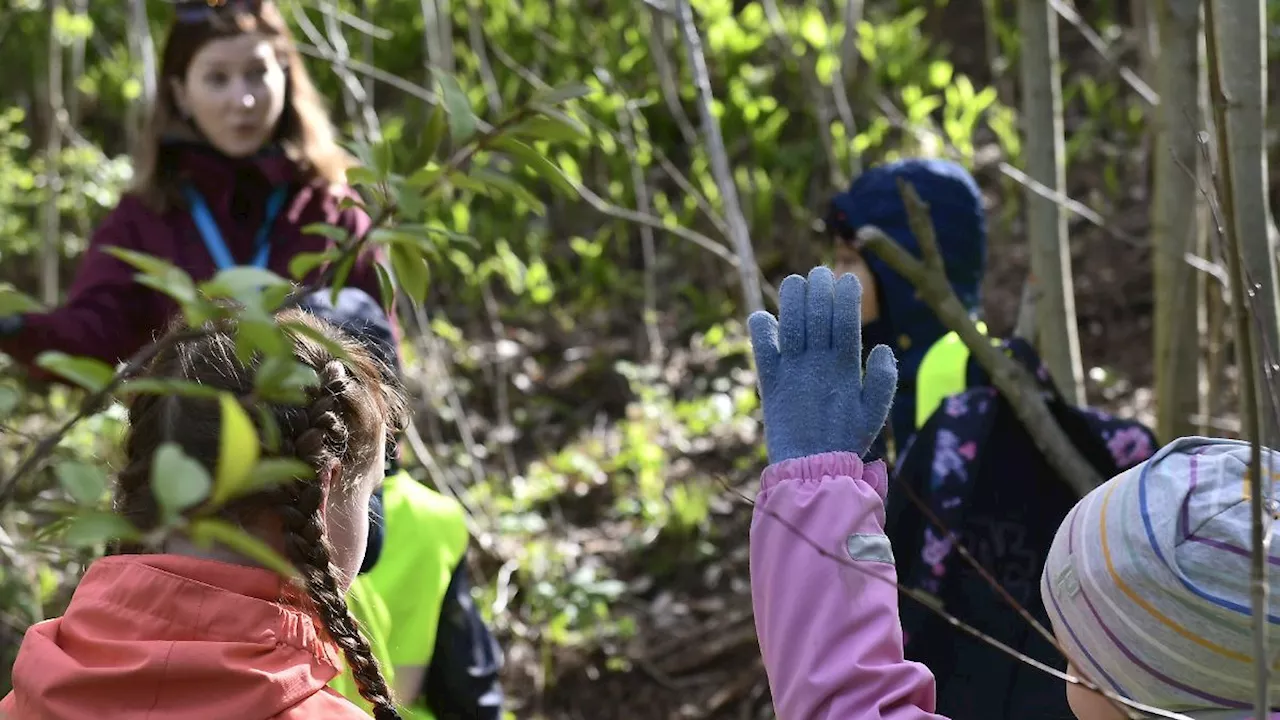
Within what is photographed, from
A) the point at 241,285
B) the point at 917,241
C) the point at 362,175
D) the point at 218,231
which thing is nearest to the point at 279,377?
the point at 241,285

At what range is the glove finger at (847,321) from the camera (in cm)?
107

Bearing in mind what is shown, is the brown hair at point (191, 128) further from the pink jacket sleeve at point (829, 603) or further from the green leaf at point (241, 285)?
the green leaf at point (241, 285)

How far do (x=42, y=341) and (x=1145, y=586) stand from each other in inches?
78.5

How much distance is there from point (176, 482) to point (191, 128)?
2.19 metres

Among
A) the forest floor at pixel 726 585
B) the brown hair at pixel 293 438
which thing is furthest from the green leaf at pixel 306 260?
the forest floor at pixel 726 585

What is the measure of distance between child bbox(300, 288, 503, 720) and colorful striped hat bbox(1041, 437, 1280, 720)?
108 centimetres

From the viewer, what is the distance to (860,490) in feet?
3.48

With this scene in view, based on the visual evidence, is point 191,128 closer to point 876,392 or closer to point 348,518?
point 348,518

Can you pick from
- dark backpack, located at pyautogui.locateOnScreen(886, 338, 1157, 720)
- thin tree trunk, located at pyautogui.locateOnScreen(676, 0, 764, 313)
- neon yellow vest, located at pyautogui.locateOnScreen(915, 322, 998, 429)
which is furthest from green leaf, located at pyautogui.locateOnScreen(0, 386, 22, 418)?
thin tree trunk, located at pyautogui.locateOnScreen(676, 0, 764, 313)

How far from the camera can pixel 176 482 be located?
0.55 meters

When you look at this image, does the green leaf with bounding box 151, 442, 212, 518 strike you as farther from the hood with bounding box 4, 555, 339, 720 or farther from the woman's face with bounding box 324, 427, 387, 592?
the woman's face with bounding box 324, 427, 387, 592

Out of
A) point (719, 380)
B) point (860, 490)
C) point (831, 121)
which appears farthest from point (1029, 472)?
point (831, 121)

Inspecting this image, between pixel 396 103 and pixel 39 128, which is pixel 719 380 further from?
pixel 39 128

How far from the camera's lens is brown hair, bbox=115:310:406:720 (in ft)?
3.67
